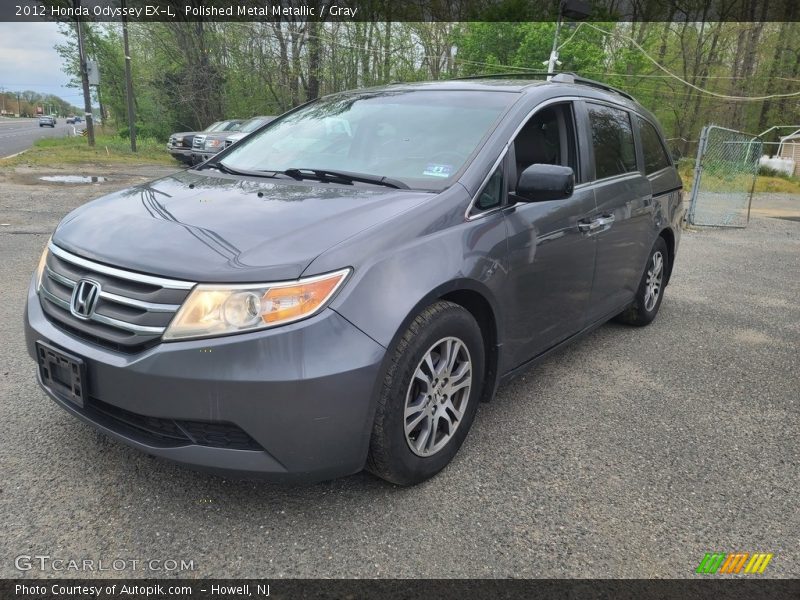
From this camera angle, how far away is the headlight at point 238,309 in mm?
1919

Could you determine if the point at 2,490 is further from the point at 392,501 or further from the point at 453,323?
the point at 453,323

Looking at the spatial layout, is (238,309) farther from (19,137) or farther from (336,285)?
(19,137)

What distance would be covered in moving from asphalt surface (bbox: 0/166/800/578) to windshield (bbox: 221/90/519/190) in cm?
137

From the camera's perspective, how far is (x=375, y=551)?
208cm

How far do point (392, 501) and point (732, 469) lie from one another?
1646 millimetres

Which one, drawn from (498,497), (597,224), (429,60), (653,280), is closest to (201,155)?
(653,280)

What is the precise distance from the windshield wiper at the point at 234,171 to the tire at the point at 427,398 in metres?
1.24

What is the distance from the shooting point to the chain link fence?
1030cm

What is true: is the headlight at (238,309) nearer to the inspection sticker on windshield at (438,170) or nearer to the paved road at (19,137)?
the inspection sticker on windshield at (438,170)

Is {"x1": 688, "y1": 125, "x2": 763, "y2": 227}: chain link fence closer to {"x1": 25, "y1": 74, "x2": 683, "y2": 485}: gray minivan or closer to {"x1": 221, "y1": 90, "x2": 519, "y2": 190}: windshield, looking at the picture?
{"x1": 25, "y1": 74, "x2": 683, "y2": 485}: gray minivan

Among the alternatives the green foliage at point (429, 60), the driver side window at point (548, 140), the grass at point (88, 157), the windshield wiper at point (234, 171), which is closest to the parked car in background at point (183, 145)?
the grass at point (88, 157)

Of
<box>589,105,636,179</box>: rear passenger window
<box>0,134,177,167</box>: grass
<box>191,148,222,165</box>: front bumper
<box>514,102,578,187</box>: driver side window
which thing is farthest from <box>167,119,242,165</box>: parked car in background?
<box>514,102,578,187</box>: driver side window

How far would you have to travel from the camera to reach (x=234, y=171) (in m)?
3.15

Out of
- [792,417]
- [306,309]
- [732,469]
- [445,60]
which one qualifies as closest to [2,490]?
[306,309]
